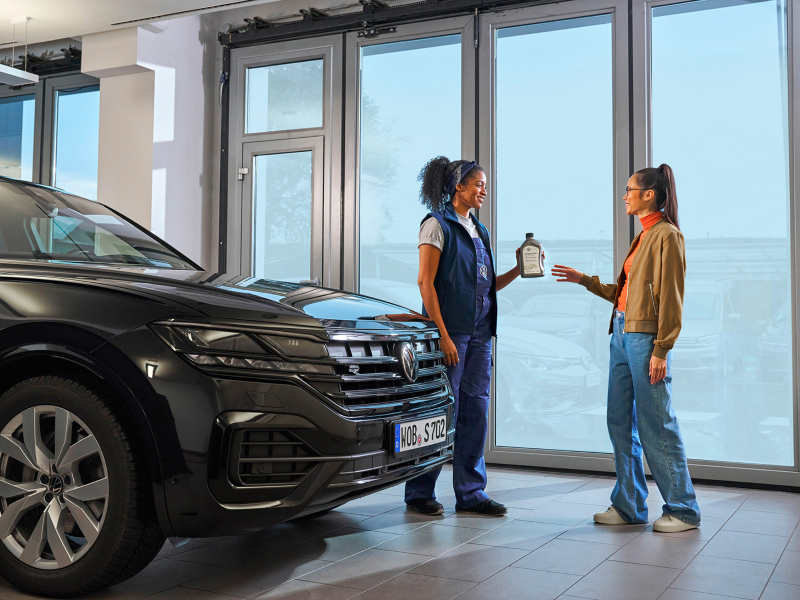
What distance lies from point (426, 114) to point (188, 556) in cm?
322

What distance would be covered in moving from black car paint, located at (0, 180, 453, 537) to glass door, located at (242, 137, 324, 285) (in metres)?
2.93

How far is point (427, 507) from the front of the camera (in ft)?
10.6

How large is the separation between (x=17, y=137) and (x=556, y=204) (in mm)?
4468

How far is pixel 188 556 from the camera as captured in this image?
2527 millimetres

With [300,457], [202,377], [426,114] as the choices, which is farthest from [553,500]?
[426,114]

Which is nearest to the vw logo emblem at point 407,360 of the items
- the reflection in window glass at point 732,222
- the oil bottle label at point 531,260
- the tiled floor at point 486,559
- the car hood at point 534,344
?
the tiled floor at point 486,559

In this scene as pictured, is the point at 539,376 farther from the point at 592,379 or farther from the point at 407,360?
the point at 407,360

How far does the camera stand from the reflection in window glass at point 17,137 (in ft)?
20.2

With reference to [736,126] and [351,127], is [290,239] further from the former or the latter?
[736,126]

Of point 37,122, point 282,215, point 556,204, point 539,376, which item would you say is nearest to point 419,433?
point 539,376

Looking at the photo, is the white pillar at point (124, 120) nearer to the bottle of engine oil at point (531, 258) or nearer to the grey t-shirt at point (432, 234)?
the grey t-shirt at point (432, 234)

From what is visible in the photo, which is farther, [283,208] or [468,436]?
[283,208]

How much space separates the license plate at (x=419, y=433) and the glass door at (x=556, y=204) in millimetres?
2012

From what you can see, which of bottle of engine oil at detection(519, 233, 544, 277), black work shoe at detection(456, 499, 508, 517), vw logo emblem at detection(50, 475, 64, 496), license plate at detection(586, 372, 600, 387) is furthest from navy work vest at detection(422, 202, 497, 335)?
vw logo emblem at detection(50, 475, 64, 496)
